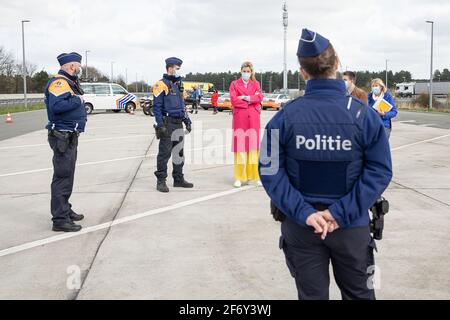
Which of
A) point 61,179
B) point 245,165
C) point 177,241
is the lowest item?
point 177,241

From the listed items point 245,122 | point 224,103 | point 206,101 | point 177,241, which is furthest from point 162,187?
point 206,101

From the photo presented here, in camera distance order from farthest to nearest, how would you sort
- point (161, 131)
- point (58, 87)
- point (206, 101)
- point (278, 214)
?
point (206, 101) → point (161, 131) → point (58, 87) → point (278, 214)

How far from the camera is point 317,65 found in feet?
8.20

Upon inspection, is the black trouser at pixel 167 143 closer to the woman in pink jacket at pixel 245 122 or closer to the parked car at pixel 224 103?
the woman in pink jacket at pixel 245 122

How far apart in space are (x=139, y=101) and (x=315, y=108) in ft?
103

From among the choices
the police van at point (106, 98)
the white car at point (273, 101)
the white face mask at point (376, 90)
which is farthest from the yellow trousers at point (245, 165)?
the white car at point (273, 101)

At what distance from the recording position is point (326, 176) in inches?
96.9

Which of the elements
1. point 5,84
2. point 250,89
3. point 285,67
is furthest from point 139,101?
point 5,84

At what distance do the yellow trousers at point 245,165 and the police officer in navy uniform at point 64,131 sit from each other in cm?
301

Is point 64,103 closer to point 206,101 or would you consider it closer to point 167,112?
point 167,112

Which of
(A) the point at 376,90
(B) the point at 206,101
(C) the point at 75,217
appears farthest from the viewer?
(B) the point at 206,101

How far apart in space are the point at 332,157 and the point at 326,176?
102mm

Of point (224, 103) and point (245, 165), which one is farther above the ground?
point (224, 103)

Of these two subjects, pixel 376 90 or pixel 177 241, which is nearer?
pixel 177 241
